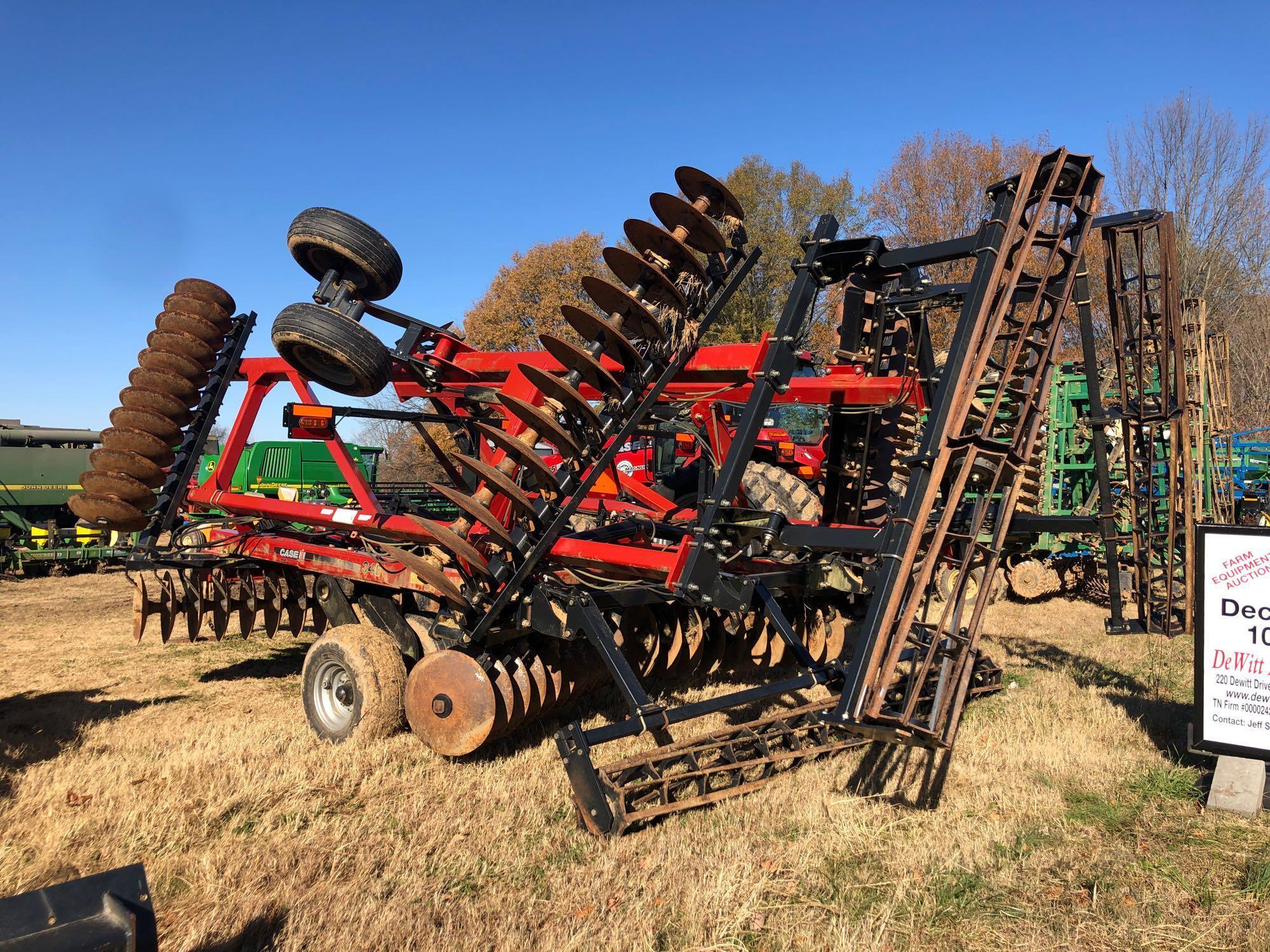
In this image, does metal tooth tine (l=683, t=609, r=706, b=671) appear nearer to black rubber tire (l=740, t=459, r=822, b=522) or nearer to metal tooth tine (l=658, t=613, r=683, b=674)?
metal tooth tine (l=658, t=613, r=683, b=674)

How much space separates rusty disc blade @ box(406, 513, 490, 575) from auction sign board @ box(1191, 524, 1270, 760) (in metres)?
3.75

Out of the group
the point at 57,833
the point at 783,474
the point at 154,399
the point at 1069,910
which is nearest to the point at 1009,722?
the point at 1069,910

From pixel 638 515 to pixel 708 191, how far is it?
333cm

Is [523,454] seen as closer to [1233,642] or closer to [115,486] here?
[1233,642]

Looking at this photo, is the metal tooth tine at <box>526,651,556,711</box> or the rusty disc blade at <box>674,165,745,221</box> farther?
the metal tooth tine at <box>526,651,556,711</box>

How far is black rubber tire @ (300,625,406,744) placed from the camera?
543 cm

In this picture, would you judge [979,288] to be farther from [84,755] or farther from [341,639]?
Answer: [84,755]

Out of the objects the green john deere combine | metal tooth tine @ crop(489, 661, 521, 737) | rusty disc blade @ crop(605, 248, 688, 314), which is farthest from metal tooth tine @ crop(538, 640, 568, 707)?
the green john deere combine

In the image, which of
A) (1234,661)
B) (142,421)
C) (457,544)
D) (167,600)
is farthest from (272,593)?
(1234,661)

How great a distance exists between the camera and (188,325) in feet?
22.0

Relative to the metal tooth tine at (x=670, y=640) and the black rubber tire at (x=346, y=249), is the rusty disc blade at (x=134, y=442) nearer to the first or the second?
the black rubber tire at (x=346, y=249)

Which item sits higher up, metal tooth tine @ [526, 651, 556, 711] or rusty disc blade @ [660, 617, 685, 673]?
rusty disc blade @ [660, 617, 685, 673]

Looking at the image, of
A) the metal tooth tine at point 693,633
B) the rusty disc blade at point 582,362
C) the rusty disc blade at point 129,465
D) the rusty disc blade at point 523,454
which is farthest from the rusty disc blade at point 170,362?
the metal tooth tine at point 693,633

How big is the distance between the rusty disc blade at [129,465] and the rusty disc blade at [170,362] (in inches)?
26.1
